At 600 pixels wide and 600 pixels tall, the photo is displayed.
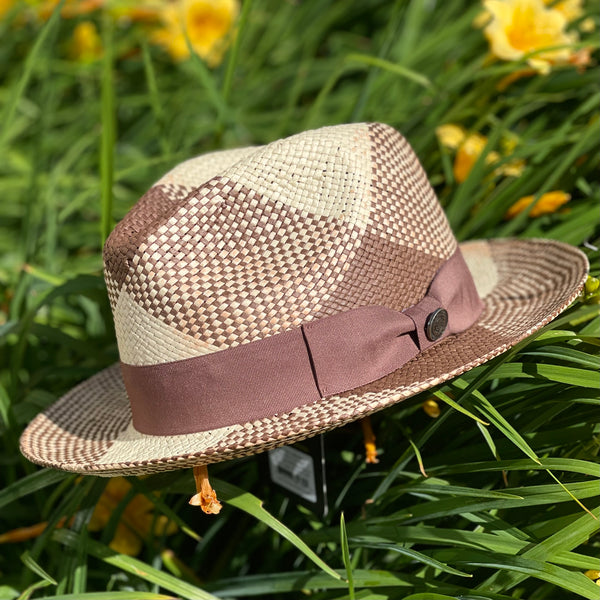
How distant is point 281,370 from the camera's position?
1040 millimetres

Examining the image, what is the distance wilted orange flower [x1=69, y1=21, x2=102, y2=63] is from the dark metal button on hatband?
6.80ft

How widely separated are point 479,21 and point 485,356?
132cm

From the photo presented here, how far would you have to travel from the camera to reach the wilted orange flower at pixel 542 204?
1.56m

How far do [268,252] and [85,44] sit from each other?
200 cm

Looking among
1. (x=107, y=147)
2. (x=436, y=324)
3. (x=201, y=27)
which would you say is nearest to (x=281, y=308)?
(x=436, y=324)

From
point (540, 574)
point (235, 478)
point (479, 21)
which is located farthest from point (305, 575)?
point (479, 21)

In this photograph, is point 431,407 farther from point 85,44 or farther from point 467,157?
point 85,44

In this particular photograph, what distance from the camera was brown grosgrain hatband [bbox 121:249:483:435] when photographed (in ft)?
3.41

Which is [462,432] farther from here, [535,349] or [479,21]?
[479,21]

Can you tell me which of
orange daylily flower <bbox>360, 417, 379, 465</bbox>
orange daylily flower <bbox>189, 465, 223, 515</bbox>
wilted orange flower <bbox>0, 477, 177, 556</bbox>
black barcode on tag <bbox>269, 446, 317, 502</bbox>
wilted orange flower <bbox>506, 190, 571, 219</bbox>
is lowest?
wilted orange flower <bbox>0, 477, 177, 556</bbox>

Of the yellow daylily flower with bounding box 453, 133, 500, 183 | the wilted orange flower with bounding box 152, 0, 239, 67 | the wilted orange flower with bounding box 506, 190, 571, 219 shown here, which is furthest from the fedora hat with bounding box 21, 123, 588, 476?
the wilted orange flower with bounding box 152, 0, 239, 67

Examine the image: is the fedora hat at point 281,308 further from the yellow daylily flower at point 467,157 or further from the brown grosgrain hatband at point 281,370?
the yellow daylily flower at point 467,157

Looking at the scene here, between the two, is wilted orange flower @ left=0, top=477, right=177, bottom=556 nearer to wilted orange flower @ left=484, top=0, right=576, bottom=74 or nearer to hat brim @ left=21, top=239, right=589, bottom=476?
hat brim @ left=21, top=239, right=589, bottom=476

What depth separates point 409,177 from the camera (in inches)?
47.3
